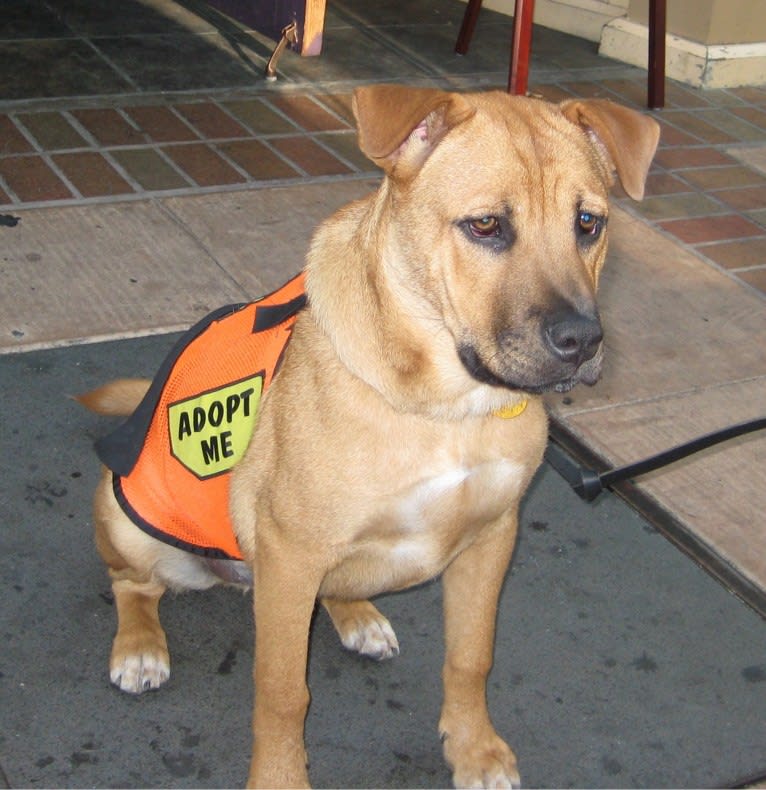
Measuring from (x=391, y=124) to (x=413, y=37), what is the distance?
5360mm

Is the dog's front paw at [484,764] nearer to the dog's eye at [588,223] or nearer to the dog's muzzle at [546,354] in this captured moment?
the dog's muzzle at [546,354]

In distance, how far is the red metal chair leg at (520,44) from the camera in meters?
5.68

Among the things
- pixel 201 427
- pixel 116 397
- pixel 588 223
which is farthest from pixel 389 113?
pixel 116 397

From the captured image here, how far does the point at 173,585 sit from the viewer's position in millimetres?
3332

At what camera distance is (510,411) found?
2822mm

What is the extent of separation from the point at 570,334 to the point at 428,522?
20.7 inches

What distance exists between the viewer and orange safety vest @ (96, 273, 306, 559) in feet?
9.81

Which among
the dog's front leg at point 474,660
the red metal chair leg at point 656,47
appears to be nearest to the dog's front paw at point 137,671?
the dog's front leg at point 474,660

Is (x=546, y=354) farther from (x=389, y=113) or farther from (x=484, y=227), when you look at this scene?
(x=389, y=113)

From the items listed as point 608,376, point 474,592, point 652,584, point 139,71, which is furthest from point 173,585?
point 139,71

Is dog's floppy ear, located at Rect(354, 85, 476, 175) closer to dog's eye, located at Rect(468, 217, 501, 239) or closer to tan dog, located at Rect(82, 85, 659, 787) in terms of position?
tan dog, located at Rect(82, 85, 659, 787)

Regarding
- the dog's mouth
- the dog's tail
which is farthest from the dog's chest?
the dog's tail

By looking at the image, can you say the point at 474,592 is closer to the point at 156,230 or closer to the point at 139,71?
the point at 156,230

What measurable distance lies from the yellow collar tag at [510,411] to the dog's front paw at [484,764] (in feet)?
2.67
